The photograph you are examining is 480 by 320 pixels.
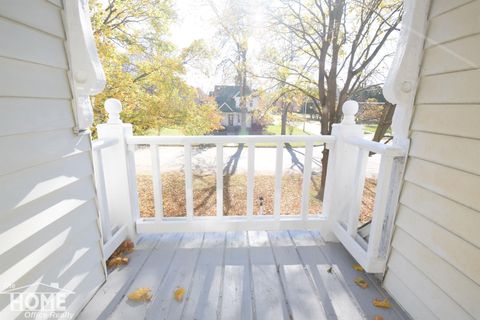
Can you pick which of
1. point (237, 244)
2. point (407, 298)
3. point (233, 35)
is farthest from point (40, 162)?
point (233, 35)

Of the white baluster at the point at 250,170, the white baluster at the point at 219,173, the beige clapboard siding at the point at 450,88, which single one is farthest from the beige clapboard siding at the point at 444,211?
the white baluster at the point at 219,173

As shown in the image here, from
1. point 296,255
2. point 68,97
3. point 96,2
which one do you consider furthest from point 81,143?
point 96,2

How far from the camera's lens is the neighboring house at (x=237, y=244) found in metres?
0.96

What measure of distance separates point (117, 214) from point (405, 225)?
2040 mm

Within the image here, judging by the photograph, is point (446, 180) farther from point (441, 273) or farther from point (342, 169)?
point (342, 169)

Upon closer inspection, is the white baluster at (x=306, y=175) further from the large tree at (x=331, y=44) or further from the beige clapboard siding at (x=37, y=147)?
the large tree at (x=331, y=44)

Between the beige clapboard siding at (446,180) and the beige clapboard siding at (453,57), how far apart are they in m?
0.45

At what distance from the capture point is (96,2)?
3.94m

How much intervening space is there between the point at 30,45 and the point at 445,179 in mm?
1912

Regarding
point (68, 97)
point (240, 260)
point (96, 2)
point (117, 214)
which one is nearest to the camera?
point (68, 97)

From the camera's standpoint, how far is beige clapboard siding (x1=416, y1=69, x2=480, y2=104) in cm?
97

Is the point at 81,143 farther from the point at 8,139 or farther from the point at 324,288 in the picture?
the point at 324,288

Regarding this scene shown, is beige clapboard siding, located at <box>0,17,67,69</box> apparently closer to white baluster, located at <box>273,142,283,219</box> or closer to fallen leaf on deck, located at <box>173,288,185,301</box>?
fallen leaf on deck, located at <box>173,288,185,301</box>

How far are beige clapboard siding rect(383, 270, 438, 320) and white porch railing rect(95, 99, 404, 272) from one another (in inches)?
3.3
